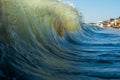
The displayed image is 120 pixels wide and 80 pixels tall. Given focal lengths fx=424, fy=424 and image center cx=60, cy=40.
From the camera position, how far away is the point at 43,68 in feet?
31.4

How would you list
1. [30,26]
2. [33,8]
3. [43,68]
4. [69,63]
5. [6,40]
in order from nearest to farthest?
[6,40] → [43,68] → [69,63] → [30,26] → [33,8]

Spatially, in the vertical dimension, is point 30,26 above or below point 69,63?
above

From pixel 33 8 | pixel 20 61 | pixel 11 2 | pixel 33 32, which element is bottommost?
pixel 20 61

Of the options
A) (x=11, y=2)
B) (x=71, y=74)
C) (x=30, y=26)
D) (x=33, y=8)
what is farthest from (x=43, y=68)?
(x=33, y=8)

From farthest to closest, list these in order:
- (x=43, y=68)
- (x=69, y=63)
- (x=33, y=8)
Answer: (x=33, y=8)
(x=69, y=63)
(x=43, y=68)

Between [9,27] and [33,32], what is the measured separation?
305cm

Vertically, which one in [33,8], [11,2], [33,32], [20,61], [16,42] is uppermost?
[33,8]

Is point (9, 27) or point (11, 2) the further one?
point (11, 2)

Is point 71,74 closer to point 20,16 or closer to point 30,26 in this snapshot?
point 20,16

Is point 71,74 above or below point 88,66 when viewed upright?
below

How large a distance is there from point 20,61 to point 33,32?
11.6 ft

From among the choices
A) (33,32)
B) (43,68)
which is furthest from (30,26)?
(43,68)

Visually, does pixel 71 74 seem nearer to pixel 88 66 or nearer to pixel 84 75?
pixel 84 75

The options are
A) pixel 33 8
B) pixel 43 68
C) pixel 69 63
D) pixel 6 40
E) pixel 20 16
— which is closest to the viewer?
pixel 6 40
